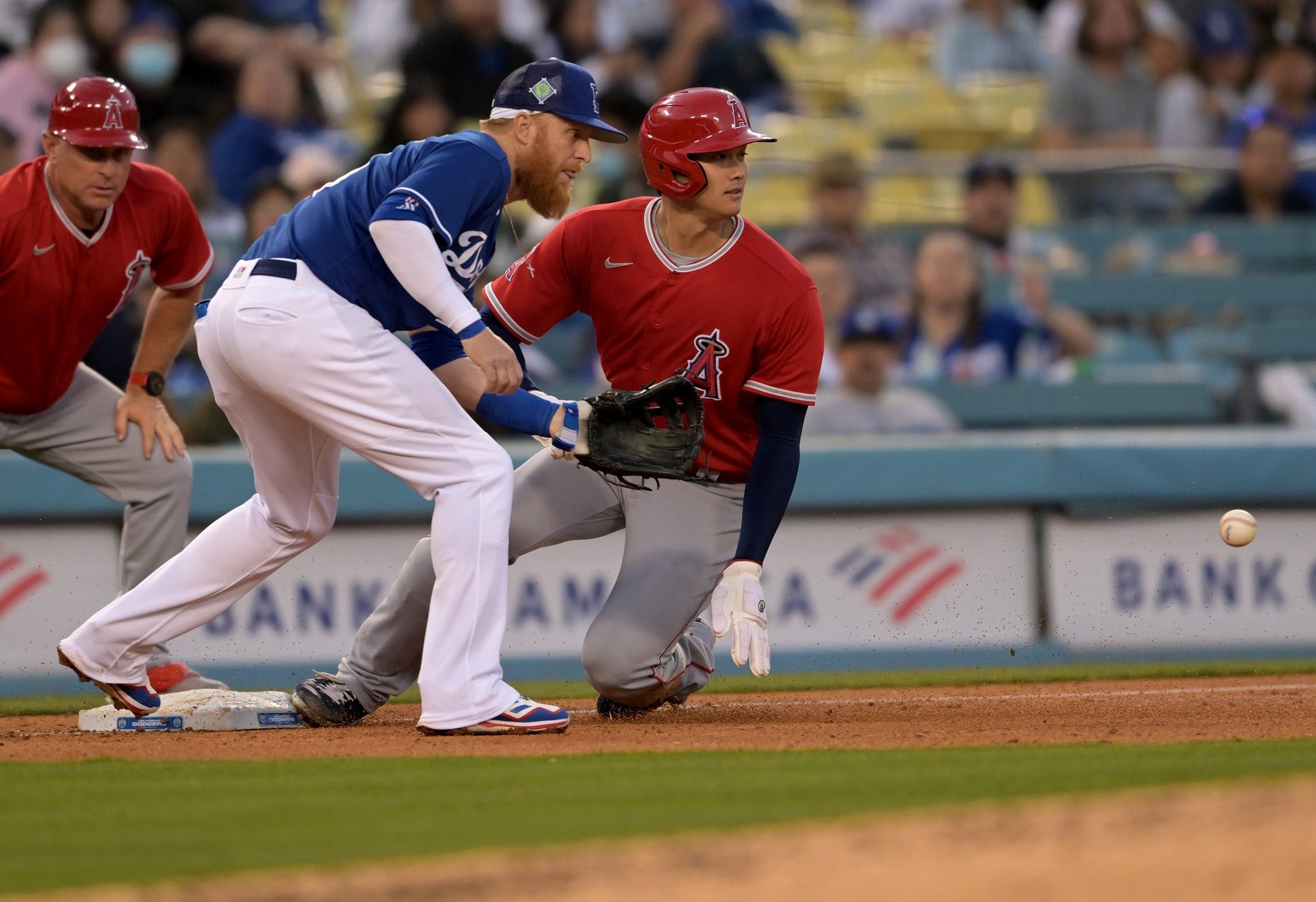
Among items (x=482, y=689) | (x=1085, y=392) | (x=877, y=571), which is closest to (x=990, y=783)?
A: (x=482, y=689)

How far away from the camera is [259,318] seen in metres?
4.62

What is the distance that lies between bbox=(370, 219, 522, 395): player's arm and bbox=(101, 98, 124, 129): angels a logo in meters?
1.40

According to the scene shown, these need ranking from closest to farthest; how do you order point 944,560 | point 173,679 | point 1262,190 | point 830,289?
point 173,679
point 944,560
point 830,289
point 1262,190

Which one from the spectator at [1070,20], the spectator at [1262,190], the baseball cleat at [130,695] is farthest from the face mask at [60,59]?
the spectator at [1262,190]

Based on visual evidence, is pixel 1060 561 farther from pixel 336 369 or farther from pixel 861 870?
pixel 861 870

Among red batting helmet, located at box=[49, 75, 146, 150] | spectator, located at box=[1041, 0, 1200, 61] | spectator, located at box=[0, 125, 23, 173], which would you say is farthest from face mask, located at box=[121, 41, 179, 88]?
spectator, located at box=[1041, 0, 1200, 61]

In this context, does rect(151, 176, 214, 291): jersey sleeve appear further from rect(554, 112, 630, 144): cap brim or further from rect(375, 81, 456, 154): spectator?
rect(375, 81, 456, 154): spectator

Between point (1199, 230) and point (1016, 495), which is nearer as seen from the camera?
point (1016, 495)

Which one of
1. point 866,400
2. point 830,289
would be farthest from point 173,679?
point 830,289

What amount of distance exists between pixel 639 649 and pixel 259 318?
1556 mm

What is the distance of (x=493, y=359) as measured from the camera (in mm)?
4438

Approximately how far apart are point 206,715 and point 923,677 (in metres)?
3.12

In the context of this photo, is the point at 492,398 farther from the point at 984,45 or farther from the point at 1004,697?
the point at 984,45

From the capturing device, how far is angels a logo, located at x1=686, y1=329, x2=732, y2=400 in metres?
5.40
